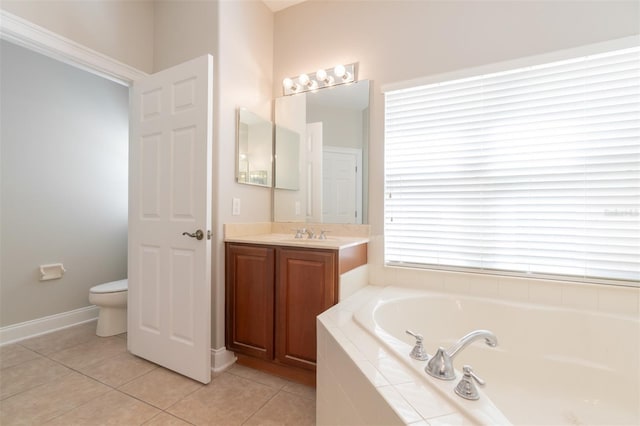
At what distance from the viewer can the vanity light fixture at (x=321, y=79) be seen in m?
2.26

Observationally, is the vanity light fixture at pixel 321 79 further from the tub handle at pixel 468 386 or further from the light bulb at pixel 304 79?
the tub handle at pixel 468 386

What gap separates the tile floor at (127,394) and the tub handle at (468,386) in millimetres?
955

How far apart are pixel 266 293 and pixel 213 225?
604mm

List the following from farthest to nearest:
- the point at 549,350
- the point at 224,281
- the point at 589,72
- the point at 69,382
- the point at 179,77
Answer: the point at 224,281, the point at 179,77, the point at 69,382, the point at 589,72, the point at 549,350

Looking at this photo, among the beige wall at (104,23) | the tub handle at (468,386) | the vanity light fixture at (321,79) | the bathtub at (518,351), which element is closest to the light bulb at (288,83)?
the vanity light fixture at (321,79)

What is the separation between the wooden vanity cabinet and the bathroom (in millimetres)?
150

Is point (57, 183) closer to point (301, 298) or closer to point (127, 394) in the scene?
point (127, 394)

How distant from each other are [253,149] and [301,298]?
4.13 ft

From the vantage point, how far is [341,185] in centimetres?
228

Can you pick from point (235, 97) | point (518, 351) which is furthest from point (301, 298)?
point (235, 97)

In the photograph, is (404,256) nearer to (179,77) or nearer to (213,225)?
(213,225)

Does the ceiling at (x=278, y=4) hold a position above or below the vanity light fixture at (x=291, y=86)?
above

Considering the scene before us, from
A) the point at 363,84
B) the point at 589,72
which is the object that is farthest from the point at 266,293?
the point at 589,72

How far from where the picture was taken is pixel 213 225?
1981 millimetres
